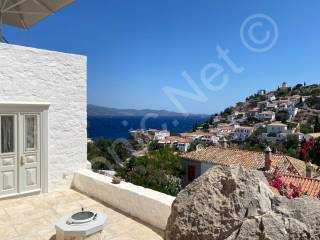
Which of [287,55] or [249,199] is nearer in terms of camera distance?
[249,199]

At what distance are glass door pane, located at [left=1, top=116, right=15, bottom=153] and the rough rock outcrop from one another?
16.4 ft

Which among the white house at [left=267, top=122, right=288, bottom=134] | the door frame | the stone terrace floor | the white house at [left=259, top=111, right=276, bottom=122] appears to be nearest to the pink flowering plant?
the stone terrace floor

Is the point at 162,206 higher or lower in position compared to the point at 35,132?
lower

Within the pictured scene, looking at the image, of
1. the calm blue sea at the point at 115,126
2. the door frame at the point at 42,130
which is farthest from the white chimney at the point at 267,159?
the calm blue sea at the point at 115,126

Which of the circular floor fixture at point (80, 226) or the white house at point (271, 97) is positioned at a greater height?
the white house at point (271, 97)

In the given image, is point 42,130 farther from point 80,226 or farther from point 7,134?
point 80,226

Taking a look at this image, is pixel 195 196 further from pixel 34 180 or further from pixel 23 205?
pixel 34 180

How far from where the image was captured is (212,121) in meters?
89.5

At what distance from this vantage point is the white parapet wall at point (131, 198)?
520 cm

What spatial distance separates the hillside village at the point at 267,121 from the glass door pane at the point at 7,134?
4681cm

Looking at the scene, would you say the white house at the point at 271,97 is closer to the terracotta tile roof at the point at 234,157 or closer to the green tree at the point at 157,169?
the terracotta tile roof at the point at 234,157

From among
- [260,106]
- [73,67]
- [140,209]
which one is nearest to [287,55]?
[73,67]

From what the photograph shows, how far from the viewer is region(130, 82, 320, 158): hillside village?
2601 inches

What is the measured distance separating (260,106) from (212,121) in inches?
1183
